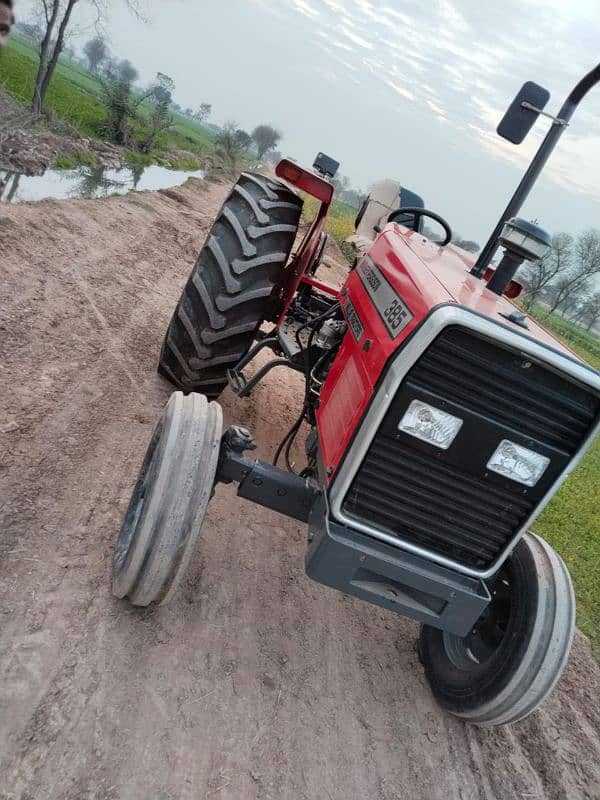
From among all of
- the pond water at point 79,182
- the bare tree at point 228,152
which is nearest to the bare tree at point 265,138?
the bare tree at point 228,152

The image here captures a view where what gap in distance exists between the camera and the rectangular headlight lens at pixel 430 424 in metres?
2.32

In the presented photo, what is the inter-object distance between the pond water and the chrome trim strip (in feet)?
23.2

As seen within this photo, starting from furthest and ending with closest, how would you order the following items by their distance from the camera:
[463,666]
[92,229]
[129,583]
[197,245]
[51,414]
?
[197,245] < [92,229] < [51,414] < [463,666] < [129,583]

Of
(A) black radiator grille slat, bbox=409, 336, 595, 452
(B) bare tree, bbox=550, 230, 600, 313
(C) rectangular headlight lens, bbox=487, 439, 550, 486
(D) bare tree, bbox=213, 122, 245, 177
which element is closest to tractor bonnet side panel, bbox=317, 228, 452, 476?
(A) black radiator grille slat, bbox=409, 336, 595, 452

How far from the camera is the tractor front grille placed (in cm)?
227

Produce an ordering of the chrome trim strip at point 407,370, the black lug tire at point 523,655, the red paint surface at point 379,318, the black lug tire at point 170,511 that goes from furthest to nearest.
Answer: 1. the black lug tire at point 523,655
2. the black lug tire at point 170,511
3. the red paint surface at point 379,318
4. the chrome trim strip at point 407,370

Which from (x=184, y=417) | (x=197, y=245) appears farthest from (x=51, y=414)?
(x=197, y=245)

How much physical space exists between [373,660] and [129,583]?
1328 mm

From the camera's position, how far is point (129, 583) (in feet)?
8.54

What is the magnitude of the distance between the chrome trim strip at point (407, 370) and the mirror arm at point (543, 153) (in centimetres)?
133

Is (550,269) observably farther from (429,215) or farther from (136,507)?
(136,507)

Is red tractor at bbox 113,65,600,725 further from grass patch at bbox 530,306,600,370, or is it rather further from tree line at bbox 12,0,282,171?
grass patch at bbox 530,306,600,370

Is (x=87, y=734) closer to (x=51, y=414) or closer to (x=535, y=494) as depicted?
(x=535, y=494)

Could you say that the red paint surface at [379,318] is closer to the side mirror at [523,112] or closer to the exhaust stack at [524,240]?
the exhaust stack at [524,240]
